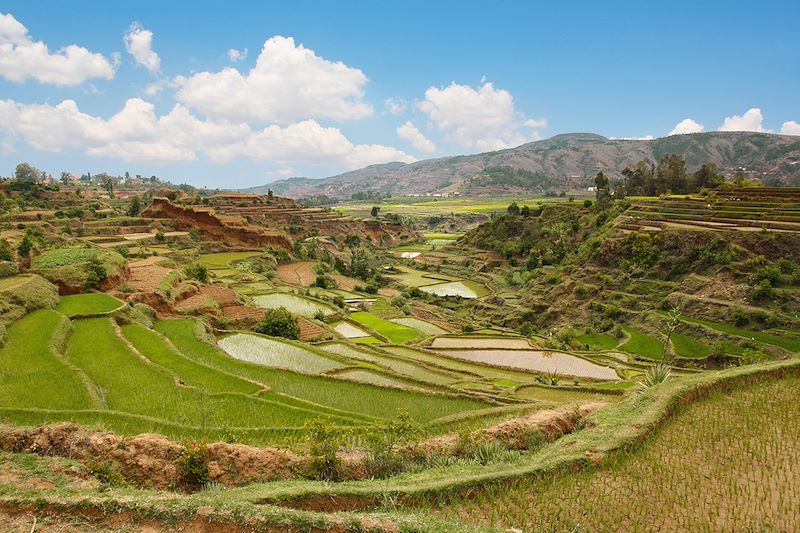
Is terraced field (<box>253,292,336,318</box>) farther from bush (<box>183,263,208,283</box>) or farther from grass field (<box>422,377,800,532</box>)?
grass field (<box>422,377,800,532</box>)

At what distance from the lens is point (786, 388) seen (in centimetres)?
1358

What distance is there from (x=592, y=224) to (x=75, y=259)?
50.6 metres

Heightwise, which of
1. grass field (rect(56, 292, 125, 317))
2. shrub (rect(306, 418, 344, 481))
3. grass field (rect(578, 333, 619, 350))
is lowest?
grass field (rect(578, 333, 619, 350))

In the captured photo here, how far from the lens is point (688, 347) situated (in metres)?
30.5

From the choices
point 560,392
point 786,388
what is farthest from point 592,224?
point 786,388

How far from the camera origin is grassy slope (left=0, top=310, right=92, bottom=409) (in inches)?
510

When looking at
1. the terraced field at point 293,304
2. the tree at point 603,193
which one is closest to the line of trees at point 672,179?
the tree at point 603,193

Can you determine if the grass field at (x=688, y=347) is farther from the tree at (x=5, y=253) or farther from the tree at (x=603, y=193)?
the tree at (x=5, y=253)

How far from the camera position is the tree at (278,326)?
2625 centimetres

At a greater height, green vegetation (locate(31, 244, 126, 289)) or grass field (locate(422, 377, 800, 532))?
green vegetation (locate(31, 244, 126, 289))

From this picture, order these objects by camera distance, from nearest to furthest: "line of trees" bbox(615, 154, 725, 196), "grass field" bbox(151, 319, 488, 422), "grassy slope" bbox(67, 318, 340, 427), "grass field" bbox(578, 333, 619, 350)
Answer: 1. "grassy slope" bbox(67, 318, 340, 427)
2. "grass field" bbox(151, 319, 488, 422)
3. "grass field" bbox(578, 333, 619, 350)
4. "line of trees" bbox(615, 154, 725, 196)

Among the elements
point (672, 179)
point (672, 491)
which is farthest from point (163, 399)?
point (672, 179)

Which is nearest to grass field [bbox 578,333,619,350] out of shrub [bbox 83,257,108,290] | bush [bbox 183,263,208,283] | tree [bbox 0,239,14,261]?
bush [bbox 183,263,208,283]

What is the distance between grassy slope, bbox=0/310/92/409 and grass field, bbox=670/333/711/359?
3168 centimetres
